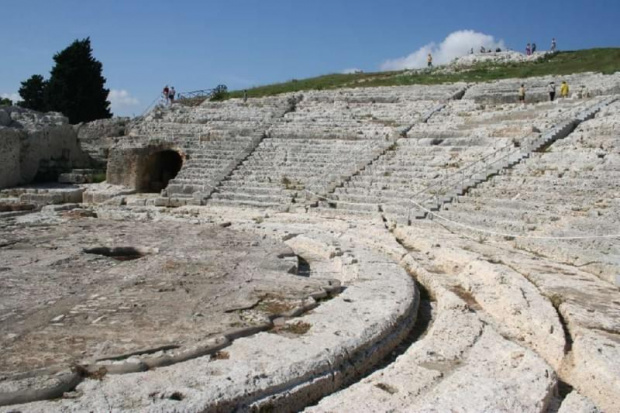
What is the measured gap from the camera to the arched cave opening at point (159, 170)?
18016 millimetres

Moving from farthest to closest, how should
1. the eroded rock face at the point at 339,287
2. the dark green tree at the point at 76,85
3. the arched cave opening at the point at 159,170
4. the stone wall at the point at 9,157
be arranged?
1. the dark green tree at the point at 76,85
2. the arched cave opening at the point at 159,170
3. the stone wall at the point at 9,157
4. the eroded rock face at the point at 339,287

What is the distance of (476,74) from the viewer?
27.7m

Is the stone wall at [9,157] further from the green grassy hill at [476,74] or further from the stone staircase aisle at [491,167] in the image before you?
the green grassy hill at [476,74]

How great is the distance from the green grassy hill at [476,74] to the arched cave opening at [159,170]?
378 inches

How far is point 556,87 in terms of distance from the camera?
2008cm

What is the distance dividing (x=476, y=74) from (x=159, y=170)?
55.3ft

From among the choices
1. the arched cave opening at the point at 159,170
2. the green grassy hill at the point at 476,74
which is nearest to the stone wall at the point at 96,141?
the arched cave opening at the point at 159,170

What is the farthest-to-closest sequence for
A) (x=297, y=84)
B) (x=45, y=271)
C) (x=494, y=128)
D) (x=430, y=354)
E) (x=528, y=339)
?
(x=297, y=84) < (x=494, y=128) < (x=45, y=271) < (x=528, y=339) < (x=430, y=354)

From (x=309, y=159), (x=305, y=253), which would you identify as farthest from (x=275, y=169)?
(x=305, y=253)

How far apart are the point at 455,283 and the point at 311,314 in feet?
8.35

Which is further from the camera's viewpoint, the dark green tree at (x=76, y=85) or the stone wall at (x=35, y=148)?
the dark green tree at (x=76, y=85)

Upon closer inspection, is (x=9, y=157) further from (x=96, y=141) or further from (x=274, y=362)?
Answer: (x=274, y=362)

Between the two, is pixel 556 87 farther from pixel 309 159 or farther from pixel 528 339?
pixel 528 339

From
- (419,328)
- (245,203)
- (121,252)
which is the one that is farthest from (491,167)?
(121,252)
